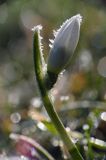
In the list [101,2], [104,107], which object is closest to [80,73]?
[104,107]

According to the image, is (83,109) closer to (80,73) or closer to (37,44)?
(80,73)

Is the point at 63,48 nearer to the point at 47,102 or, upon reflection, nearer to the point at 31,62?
the point at 47,102

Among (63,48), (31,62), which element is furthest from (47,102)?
(31,62)

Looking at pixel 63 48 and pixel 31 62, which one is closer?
pixel 63 48

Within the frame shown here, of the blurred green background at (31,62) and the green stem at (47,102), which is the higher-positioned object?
the blurred green background at (31,62)

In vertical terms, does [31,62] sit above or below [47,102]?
above
